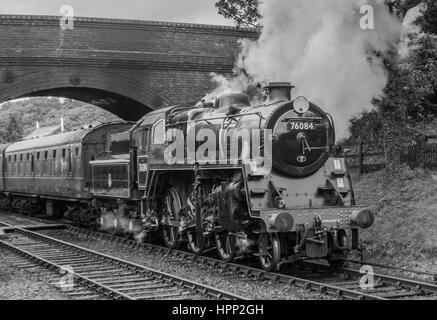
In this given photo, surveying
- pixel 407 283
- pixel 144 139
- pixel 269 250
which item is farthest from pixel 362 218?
pixel 144 139

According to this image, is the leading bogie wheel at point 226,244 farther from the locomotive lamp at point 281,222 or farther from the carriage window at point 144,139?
the carriage window at point 144,139

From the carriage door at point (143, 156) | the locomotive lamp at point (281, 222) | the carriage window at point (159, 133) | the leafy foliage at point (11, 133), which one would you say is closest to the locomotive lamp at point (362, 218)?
the locomotive lamp at point (281, 222)

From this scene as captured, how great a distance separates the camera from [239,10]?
19344 mm

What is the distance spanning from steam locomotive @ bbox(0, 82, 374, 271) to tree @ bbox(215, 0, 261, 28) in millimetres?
6703

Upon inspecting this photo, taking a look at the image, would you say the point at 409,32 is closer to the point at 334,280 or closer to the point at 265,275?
the point at 334,280

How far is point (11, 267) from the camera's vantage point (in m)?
11.0

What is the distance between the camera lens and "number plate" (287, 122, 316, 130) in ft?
32.0

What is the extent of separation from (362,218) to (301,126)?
1762 mm

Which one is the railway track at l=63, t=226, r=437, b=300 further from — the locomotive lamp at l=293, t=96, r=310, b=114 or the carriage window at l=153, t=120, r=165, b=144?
the locomotive lamp at l=293, t=96, r=310, b=114

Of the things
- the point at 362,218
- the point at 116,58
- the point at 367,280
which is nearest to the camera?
the point at 367,280

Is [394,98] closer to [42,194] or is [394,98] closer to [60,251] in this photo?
[60,251]
